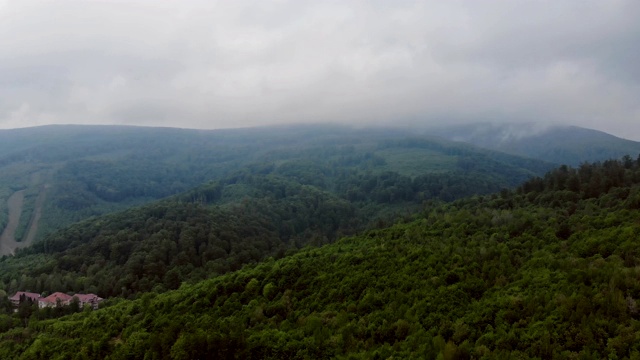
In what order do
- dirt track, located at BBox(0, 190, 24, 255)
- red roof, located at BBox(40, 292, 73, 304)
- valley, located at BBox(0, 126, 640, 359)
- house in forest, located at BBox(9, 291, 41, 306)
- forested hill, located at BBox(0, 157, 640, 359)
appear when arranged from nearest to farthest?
1. forested hill, located at BBox(0, 157, 640, 359)
2. valley, located at BBox(0, 126, 640, 359)
3. house in forest, located at BBox(9, 291, 41, 306)
4. red roof, located at BBox(40, 292, 73, 304)
5. dirt track, located at BBox(0, 190, 24, 255)

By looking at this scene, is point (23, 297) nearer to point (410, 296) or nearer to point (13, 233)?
point (410, 296)

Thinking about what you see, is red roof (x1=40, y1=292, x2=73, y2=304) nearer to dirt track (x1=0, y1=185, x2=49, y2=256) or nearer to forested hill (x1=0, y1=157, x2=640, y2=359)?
forested hill (x1=0, y1=157, x2=640, y2=359)

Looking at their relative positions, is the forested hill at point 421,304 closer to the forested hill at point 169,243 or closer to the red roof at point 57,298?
the red roof at point 57,298

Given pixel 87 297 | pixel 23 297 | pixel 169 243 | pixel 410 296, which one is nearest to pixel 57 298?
pixel 87 297

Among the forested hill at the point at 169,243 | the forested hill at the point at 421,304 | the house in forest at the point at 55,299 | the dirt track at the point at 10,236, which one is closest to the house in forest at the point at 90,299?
the house in forest at the point at 55,299

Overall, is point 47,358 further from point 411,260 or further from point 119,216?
point 119,216

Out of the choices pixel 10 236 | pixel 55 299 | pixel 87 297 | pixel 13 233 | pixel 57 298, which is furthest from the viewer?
pixel 13 233

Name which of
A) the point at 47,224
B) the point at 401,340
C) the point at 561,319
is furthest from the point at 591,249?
the point at 47,224

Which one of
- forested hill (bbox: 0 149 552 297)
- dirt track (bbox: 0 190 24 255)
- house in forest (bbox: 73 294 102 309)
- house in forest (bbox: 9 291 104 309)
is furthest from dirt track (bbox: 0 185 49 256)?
house in forest (bbox: 73 294 102 309)
